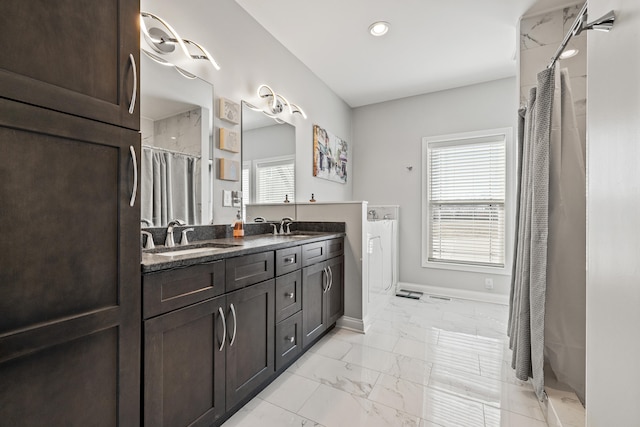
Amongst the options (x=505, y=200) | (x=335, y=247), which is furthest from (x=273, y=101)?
(x=505, y=200)

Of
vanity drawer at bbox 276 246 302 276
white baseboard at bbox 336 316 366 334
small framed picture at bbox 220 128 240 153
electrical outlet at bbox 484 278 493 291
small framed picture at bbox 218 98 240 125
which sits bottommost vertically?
white baseboard at bbox 336 316 366 334

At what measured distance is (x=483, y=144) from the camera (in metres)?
3.49

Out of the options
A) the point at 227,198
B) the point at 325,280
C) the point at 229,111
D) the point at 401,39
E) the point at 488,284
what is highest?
the point at 401,39

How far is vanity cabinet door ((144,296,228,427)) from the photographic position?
1.05m

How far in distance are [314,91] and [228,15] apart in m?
1.35

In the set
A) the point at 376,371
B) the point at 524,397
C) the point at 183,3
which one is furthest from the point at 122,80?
the point at 524,397

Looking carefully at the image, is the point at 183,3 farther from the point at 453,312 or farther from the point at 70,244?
the point at 453,312

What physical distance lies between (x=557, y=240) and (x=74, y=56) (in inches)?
90.8

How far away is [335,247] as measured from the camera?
2479mm

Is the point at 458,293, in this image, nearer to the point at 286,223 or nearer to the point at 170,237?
the point at 286,223

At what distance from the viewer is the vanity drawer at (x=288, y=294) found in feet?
5.75

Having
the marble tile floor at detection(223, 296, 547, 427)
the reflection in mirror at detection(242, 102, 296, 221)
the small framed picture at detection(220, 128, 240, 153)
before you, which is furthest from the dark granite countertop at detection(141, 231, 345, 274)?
the marble tile floor at detection(223, 296, 547, 427)

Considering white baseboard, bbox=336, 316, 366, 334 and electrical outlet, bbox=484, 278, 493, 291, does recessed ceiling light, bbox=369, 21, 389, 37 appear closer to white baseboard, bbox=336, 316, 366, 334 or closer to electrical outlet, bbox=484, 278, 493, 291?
white baseboard, bbox=336, 316, 366, 334

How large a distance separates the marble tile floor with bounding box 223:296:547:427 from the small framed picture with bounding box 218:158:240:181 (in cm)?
147
